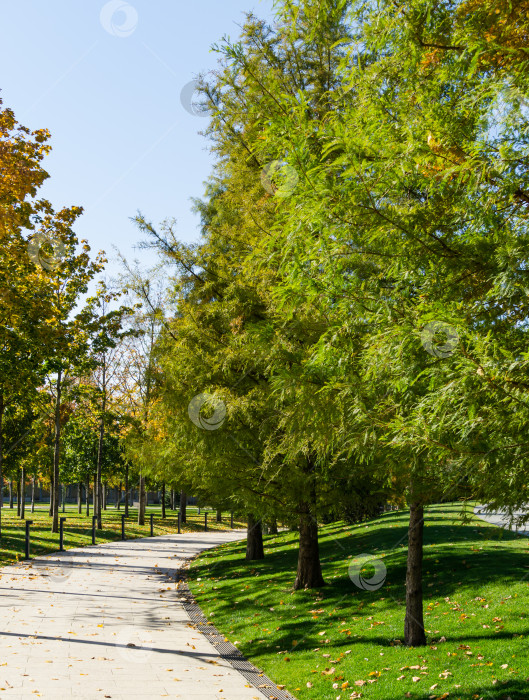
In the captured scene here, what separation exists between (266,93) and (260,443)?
6.55 meters

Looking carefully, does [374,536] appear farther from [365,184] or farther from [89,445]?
[89,445]

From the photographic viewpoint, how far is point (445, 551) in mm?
12969

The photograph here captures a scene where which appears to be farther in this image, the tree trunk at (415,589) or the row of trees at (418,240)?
the tree trunk at (415,589)

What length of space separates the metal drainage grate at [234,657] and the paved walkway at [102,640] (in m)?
0.13

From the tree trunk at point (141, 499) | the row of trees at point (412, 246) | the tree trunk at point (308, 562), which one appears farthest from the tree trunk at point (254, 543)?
the tree trunk at point (141, 499)

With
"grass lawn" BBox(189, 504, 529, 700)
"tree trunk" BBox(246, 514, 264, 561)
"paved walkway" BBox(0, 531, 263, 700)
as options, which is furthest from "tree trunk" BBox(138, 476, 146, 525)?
"grass lawn" BBox(189, 504, 529, 700)

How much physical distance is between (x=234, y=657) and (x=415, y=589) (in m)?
2.74

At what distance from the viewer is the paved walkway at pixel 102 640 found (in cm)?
658

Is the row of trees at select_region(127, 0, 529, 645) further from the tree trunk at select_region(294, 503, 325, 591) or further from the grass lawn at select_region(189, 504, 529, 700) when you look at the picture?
the tree trunk at select_region(294, 503, 325, 591)

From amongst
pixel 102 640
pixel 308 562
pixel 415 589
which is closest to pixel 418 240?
pixel 415 589

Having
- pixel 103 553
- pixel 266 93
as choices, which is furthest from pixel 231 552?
pixel 266 93

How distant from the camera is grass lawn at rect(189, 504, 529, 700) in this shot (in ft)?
21.5

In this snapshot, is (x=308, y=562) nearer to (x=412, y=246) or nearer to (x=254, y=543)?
(x=254, y=543)

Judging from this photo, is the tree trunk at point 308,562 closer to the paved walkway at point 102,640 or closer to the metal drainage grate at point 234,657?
the metal drainage grate at point 234,657
